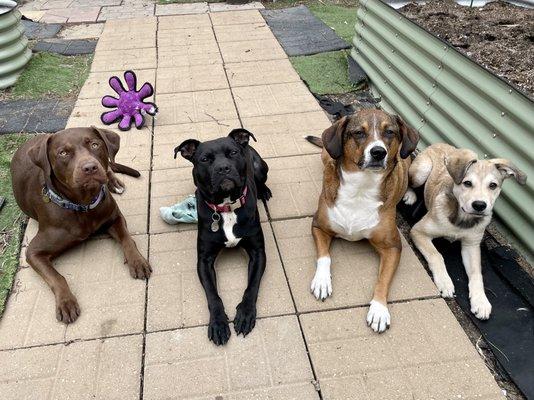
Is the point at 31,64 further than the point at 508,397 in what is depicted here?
Yes

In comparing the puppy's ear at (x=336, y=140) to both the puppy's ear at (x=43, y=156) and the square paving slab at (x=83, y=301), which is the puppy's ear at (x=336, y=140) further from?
the puppy's ear at (x=43, y=156)

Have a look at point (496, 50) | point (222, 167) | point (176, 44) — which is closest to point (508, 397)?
point (222, 167)

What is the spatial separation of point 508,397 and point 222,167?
2.35 m

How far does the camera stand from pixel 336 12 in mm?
9562

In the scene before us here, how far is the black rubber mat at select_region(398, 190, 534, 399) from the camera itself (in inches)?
114

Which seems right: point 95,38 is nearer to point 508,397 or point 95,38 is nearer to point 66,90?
point 66,90

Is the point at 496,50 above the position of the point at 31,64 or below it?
above

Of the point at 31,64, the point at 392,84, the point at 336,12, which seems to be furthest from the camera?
the point at 336,12

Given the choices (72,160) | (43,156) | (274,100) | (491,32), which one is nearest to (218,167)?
(72,160)

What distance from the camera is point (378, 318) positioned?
121 inches

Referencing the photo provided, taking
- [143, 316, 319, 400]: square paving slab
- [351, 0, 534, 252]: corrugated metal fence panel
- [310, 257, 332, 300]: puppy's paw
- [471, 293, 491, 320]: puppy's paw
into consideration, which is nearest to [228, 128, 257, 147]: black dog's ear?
[310, 257, 332, 300]: puppy's paw

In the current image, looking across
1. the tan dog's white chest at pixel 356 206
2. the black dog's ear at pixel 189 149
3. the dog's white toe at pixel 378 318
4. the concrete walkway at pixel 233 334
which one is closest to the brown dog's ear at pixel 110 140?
the black dog's ear at pixel 189 149

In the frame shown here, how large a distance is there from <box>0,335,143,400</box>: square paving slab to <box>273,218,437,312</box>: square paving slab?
1.24m

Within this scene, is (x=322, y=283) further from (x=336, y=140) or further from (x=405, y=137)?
(x=405, y=137)
